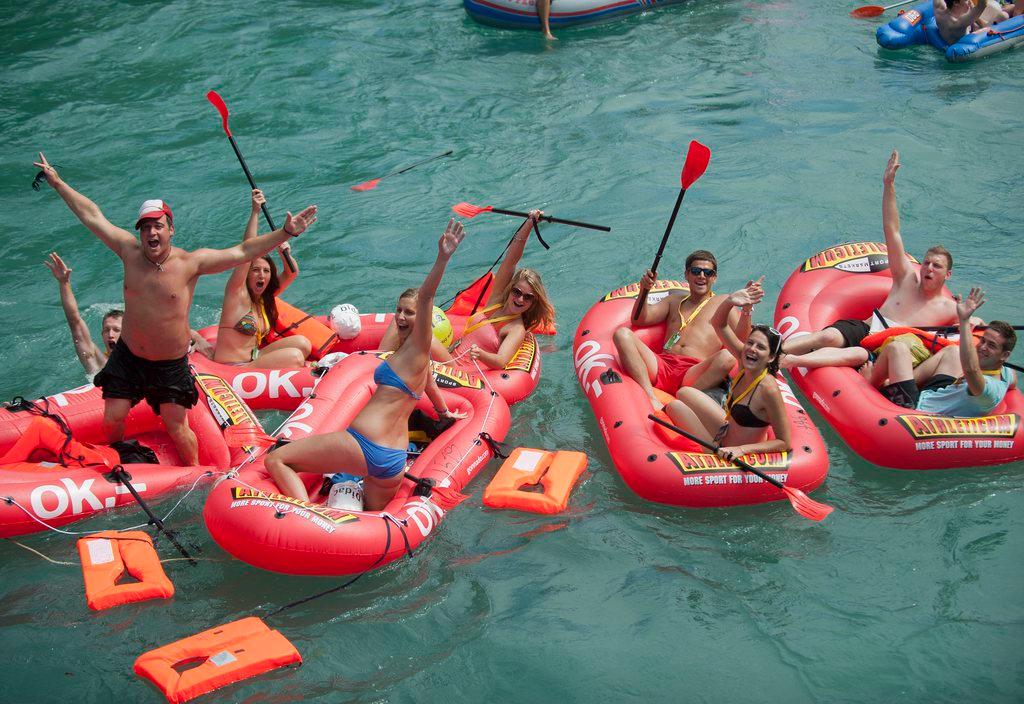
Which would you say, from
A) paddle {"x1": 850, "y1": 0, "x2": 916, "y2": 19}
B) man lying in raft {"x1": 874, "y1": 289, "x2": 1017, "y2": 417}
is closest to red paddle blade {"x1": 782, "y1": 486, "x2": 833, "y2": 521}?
man lying in raft {"x1": 874, "y1": 289, "x2": 1017, "y2": 417}

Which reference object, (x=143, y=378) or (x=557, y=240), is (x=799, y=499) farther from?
(x=557, y=240)

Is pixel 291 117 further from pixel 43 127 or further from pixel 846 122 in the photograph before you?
pixel 846 122

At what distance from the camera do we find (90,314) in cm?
845

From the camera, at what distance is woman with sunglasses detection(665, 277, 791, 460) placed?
551 cm

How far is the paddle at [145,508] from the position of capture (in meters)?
5.32

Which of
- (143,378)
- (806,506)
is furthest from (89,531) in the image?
(806,506)

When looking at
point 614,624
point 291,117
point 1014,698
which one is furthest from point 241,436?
point 291,117

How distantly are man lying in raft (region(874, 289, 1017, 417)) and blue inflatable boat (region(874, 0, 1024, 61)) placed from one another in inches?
286

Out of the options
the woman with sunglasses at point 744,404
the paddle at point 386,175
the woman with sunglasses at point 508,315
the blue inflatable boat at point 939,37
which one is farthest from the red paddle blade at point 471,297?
the blue inflatable boat at point 939,37

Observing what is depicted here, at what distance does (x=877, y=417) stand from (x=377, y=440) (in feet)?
10.2

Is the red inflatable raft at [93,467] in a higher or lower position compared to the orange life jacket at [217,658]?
higher

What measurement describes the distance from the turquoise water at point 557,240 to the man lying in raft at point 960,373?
47cm

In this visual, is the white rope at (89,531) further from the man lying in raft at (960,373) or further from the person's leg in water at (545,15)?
the person's leg in water at (545,15)

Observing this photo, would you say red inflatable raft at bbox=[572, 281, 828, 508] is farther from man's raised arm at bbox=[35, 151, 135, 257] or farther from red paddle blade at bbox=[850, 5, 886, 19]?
red paddle blade at bbox=[850, 5, 886, 19]
